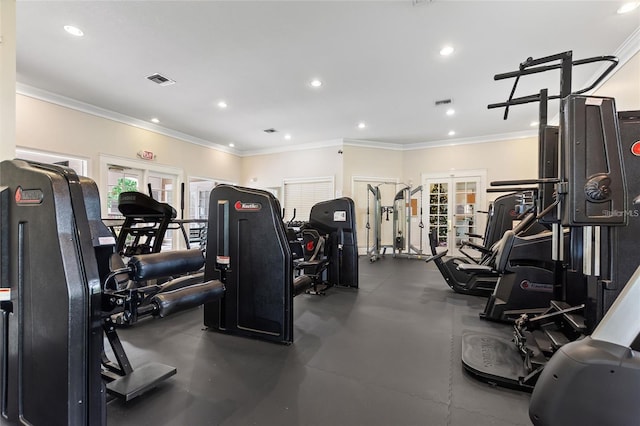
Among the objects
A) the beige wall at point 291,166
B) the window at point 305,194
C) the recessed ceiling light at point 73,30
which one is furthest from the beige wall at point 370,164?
the recessed ceiling light at point 73,30

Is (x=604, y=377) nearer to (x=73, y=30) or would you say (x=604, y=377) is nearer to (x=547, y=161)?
(x=547, y=161)

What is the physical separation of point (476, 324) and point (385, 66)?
3736 millimetres

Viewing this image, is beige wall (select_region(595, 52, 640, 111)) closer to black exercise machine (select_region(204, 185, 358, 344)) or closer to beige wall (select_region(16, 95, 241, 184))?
black exercise machine (select_region(204, 185, 358, 344))

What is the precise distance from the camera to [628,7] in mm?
3066

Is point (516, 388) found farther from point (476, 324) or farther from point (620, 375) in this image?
point (476, 324)

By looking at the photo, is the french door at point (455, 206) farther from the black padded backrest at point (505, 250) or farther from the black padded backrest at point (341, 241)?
the black padded backrest at point (505, 250)

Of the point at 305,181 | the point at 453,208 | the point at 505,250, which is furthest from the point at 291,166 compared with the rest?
the point at 505,250

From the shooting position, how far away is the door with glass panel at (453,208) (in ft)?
26.7

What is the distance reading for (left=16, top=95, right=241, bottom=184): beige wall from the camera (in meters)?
4.96

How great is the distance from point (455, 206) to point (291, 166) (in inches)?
206

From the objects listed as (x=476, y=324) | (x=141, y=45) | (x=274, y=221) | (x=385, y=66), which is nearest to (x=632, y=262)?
(x=476, y=324)

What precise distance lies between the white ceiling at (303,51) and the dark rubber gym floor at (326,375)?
11.4 feet

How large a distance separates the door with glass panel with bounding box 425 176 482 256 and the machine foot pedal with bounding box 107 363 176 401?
7.54 m

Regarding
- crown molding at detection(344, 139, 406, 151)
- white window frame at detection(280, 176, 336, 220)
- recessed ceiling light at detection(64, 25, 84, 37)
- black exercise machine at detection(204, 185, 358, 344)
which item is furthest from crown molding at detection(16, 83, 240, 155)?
black exercise machine at detection(204, 185, 358, 344)
